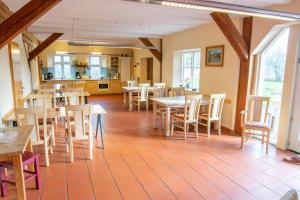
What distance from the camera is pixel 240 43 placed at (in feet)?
13.6

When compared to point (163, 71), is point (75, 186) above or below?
below

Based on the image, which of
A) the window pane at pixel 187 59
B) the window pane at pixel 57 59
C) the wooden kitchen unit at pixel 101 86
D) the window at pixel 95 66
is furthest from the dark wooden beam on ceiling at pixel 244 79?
the window pane at pixel 57 59

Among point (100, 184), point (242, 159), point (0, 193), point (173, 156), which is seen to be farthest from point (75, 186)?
point (242, 159)

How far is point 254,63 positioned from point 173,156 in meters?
2.53

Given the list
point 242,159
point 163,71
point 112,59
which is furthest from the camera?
point 112,59

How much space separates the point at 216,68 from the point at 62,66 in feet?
27.2

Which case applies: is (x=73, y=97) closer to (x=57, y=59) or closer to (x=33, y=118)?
(x=33, y=118)

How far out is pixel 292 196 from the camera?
1133 millimetres

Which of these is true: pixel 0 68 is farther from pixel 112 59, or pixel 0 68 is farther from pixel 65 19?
pixel 112 59

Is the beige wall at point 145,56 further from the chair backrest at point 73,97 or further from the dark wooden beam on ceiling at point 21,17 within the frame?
the dark wooden beam on ceiling at point 21,17

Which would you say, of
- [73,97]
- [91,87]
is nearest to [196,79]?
[73,97]

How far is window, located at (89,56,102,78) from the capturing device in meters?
11.2

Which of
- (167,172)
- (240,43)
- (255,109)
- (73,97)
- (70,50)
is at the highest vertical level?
(70,50)

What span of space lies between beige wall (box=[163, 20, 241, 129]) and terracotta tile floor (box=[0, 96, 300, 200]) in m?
0.97
